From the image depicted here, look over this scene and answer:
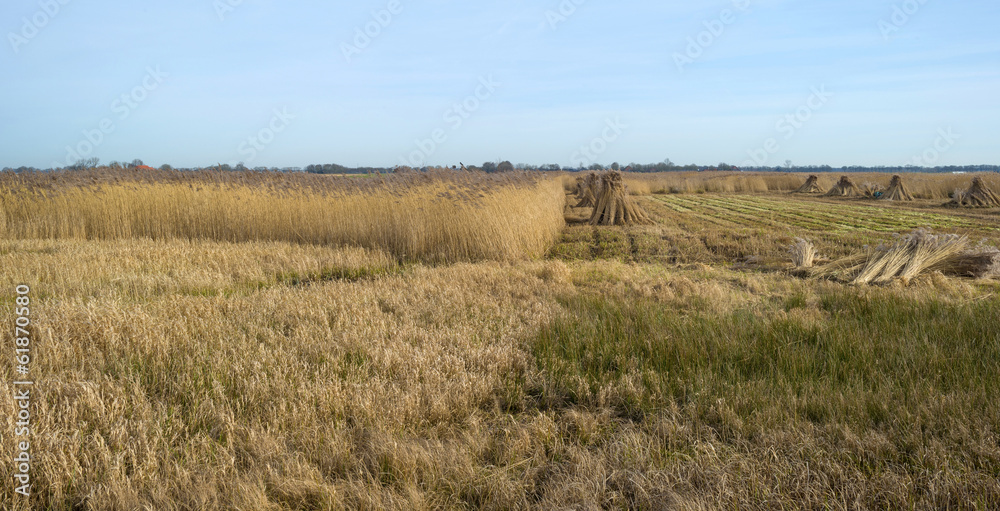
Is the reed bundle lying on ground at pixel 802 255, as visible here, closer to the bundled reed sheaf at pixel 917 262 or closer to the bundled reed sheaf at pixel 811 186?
the bundled reed sheaf at pixel 917 262

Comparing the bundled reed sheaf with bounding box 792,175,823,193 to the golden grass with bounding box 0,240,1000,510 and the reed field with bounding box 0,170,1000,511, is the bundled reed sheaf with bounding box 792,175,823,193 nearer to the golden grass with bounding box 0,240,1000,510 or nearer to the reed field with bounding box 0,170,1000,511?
the reed field with bounding box 0,170,1000,511

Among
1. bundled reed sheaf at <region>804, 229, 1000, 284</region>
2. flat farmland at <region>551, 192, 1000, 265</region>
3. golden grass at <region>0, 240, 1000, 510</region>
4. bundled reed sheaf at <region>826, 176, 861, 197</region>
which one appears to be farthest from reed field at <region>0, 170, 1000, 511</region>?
bundled reed sheaf at <region>826, 176, 861, 197</region>

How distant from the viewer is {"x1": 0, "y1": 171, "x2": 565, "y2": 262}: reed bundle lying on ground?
968 cm

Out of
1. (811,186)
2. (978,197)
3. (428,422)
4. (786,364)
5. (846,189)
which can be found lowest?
(428,422)

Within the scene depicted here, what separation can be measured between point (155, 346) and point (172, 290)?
2.85 meters

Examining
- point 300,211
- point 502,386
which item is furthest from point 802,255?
point 300,211

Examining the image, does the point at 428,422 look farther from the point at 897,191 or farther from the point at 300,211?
the point at 897,191

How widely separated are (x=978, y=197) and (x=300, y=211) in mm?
21539

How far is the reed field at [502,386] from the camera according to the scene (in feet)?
8.50

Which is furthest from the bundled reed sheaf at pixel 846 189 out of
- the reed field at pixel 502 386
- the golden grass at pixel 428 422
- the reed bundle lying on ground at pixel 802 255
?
the golden grass at pixel 428 422

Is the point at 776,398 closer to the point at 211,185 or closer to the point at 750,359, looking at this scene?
the point at 750,359

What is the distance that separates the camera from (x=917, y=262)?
7293 mm

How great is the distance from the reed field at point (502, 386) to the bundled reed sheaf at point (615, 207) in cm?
637

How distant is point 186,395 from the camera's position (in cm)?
353
